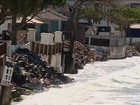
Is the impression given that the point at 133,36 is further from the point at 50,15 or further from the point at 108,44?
the point at 50,15

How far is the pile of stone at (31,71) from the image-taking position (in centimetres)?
2397

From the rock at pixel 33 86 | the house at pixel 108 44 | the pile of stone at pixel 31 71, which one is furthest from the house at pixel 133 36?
the rock at pixel 33 86

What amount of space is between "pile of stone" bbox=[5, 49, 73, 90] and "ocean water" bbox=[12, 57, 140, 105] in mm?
808

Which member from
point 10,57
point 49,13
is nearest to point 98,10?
point 49,13

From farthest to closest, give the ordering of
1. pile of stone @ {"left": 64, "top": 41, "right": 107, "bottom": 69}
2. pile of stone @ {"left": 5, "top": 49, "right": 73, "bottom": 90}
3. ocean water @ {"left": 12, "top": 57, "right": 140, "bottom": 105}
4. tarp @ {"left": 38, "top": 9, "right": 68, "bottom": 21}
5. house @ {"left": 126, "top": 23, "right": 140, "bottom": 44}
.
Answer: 1. house @ {"left": 126, "top": 23, "right": 140, "bottom": 44}
2. tarp @ {"left": 38, "top": 9, "right": 68, "bottom": 21}
3. pile of stone @ {"left": 64, "top": 41, "right": 107, "bottom": 69}
4. pile of stone @ {"left": 5, "top": 49, "right": 73, "bottom": 90}
5. ocean water @ {"left": 12, "top": 57, "right": 140, "bottom": 105}

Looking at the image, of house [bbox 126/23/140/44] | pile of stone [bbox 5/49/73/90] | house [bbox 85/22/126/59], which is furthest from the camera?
house [bbox 126/23/140/44]

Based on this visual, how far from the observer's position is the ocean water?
22748 mm

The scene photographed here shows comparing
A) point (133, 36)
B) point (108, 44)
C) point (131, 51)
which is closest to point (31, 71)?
point (108, 44)

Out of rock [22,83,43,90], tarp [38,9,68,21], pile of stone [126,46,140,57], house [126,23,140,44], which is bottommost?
pile of stone [126,46,140,57]

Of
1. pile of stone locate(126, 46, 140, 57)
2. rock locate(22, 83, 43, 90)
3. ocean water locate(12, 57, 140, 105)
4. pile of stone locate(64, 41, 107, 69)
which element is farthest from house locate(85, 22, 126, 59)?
rock locate(22, 83, 43, 90)

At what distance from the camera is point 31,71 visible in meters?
26.7

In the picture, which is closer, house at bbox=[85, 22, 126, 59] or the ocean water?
the ocean water

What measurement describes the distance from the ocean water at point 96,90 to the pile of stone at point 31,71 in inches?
31.8

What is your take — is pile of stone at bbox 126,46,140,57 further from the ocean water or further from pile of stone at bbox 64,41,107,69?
the ocean water
